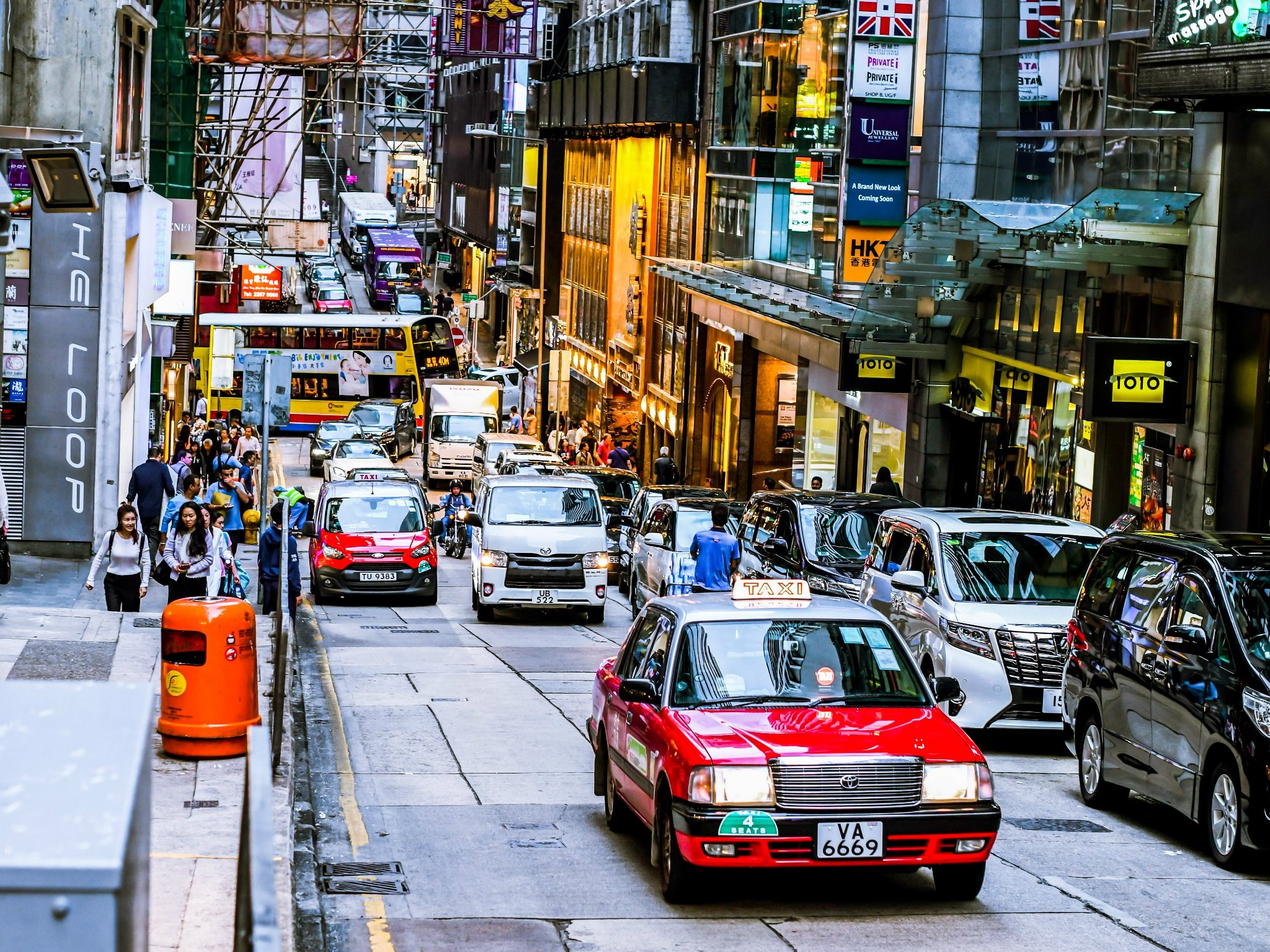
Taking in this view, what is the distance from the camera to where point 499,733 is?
15.1 meters

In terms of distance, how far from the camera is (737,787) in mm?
8914

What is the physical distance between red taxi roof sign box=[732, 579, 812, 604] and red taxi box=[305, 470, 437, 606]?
1702 cm

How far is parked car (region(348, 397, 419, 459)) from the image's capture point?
187ft

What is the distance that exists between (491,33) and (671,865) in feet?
196

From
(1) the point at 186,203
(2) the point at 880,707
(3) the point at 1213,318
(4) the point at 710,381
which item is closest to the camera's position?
(2) the point at 880,707

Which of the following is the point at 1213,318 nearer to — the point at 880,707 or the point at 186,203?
the point at 880,707

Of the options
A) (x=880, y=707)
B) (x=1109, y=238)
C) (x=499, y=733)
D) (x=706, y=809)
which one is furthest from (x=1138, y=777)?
(x=1109, y=238)

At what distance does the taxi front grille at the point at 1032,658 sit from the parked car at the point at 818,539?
14.5 ft

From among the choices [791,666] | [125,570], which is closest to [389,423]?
[125,570]

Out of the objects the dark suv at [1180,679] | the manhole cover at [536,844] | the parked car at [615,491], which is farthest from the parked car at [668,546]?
the manhole cover at [536,844]

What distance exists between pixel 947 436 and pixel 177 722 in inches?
805

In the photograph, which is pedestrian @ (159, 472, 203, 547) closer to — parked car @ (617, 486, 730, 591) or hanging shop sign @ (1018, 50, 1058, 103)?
parked car @ (617, 486, 730, 591)

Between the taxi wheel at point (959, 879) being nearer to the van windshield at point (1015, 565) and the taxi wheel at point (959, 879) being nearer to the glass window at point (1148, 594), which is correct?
the glass window at point (1148, 594)

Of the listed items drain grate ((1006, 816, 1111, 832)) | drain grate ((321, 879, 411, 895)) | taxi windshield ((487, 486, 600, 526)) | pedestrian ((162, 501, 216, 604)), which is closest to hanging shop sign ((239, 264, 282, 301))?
taxi windshield ((487, 486, 600, 526))
